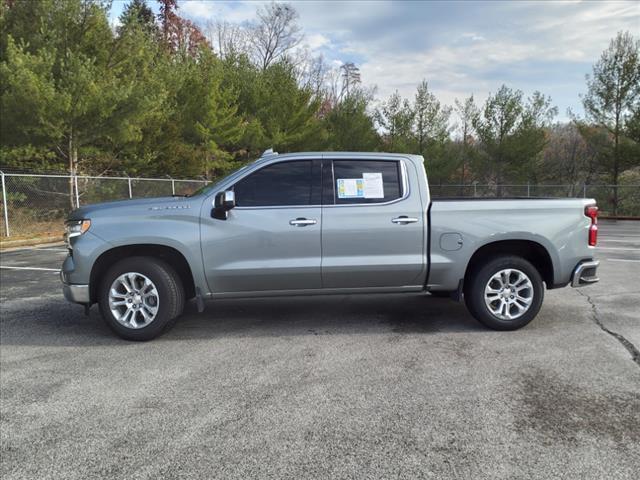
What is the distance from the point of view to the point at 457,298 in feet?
17.1

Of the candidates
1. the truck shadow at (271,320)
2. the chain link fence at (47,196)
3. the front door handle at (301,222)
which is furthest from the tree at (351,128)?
the front door handle at (301,222)

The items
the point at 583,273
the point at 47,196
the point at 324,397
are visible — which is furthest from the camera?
the point at 47,196

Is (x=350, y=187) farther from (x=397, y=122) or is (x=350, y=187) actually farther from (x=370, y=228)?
(x=397, y=122)

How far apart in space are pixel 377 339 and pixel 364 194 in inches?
58.9

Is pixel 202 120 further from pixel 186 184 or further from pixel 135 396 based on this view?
pixel 135 396

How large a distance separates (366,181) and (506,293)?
1.91m

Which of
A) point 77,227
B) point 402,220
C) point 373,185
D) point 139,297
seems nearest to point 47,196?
point 77,227

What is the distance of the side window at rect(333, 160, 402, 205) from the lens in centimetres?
505

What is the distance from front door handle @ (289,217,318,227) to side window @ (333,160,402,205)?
0.34m

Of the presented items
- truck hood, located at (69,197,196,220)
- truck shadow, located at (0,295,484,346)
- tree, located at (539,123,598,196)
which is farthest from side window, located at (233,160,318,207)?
tree, located at (539,123,598,196)

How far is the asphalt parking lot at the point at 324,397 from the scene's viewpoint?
2717 millimetres

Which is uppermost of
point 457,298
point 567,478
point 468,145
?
point 468,145

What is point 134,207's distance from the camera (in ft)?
15.9

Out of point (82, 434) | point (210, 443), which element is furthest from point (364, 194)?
point (82, 434)
